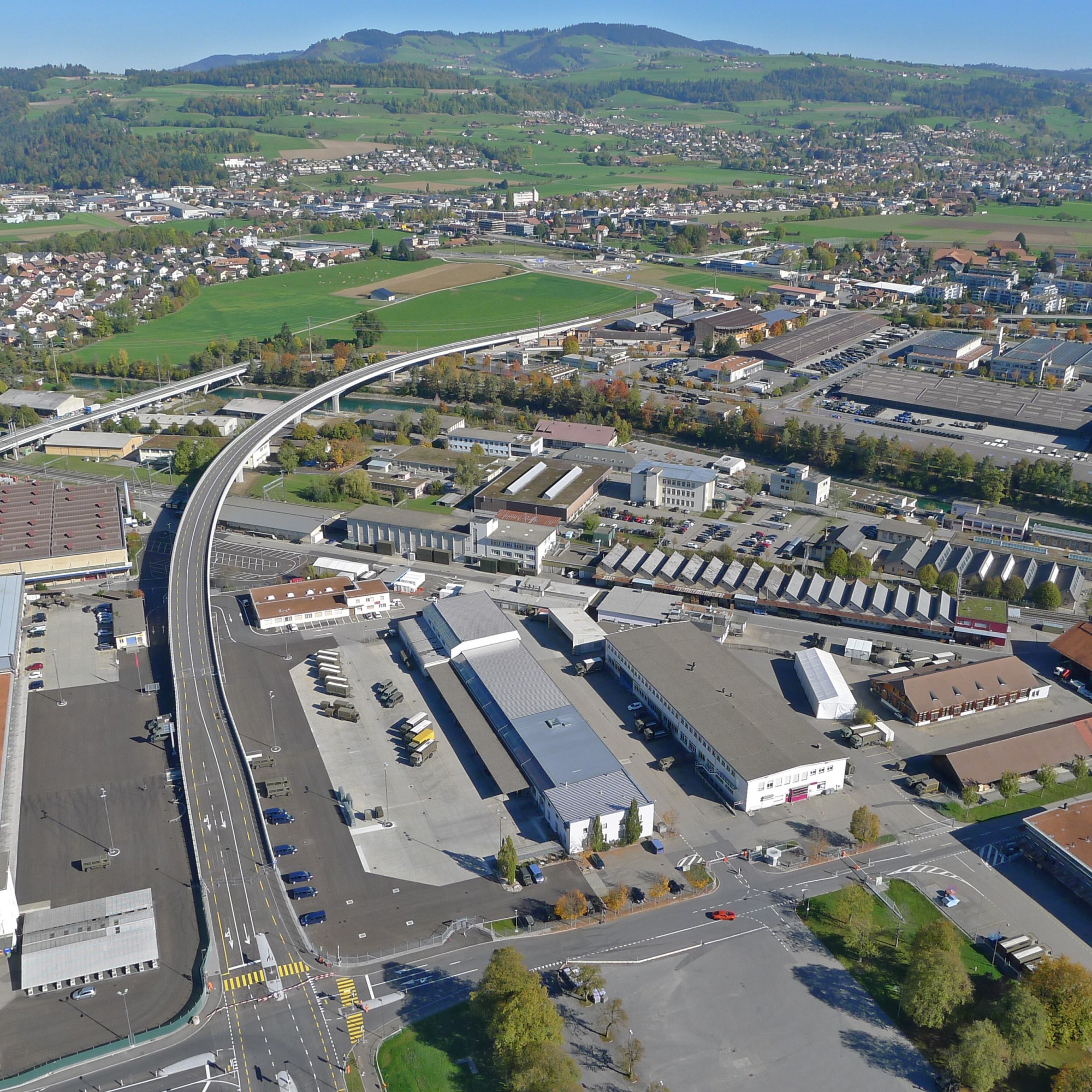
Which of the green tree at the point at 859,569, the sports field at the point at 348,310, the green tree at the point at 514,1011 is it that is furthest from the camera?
the sports field at the point at 348,310

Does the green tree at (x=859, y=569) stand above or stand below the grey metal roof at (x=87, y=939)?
above

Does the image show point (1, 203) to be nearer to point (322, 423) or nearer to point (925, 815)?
point (322, 423)

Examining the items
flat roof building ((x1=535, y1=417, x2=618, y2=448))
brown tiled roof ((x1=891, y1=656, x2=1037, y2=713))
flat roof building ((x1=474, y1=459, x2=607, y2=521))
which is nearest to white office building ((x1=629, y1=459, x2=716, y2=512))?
flat roof building ((x1=474, y1=459, x2=607, y2=521))

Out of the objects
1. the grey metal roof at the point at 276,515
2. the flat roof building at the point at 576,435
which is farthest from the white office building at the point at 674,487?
the grey metal roof at the point at 276,515

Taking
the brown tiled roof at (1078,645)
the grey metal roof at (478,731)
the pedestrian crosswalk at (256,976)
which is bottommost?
the pedestrian crosswalk at (256,976)

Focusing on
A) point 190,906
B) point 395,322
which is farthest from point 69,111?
point 190,906

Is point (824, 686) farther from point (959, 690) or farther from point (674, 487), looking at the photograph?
point (674, 487)

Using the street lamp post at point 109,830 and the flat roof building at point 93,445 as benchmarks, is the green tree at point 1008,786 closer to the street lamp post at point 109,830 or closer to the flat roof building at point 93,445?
the street lamp post at point 109,830
